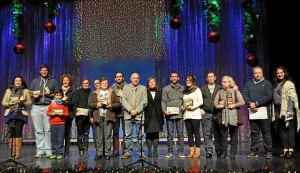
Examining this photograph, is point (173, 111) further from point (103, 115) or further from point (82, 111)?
point (82, 111)

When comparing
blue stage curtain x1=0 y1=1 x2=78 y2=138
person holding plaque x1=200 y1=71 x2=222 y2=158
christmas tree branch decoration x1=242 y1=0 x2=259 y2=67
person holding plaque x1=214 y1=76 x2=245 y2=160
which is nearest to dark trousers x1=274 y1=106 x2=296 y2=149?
person holding plaque x1=214 y1=76 x2=245 y2=160

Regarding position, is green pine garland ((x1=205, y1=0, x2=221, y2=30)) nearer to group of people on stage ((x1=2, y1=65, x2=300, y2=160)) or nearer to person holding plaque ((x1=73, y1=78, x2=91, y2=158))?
group of people on stage ((x1=2, y1=65, x2=300, y2=160))

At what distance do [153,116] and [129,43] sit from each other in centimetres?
509

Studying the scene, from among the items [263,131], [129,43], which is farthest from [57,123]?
[129,43]

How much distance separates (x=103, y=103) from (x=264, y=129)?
275 centimetres

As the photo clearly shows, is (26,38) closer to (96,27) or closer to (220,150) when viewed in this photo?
(96,27)

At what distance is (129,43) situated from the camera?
33.7ft

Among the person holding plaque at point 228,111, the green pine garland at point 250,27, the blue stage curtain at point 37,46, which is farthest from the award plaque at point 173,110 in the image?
the blue stage curtain at point 37,46

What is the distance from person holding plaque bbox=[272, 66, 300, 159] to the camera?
17.3 feet

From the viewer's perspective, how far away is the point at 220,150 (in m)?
5.37

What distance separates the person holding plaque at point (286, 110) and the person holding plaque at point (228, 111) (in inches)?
24.9

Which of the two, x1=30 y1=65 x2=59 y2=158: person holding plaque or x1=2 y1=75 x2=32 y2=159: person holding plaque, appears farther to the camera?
x1=30 y1=65 x2=59 y2=158: person holding plaque

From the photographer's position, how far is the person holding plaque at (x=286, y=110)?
5277 mm

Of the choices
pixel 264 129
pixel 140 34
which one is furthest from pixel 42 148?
pixel 140 34
